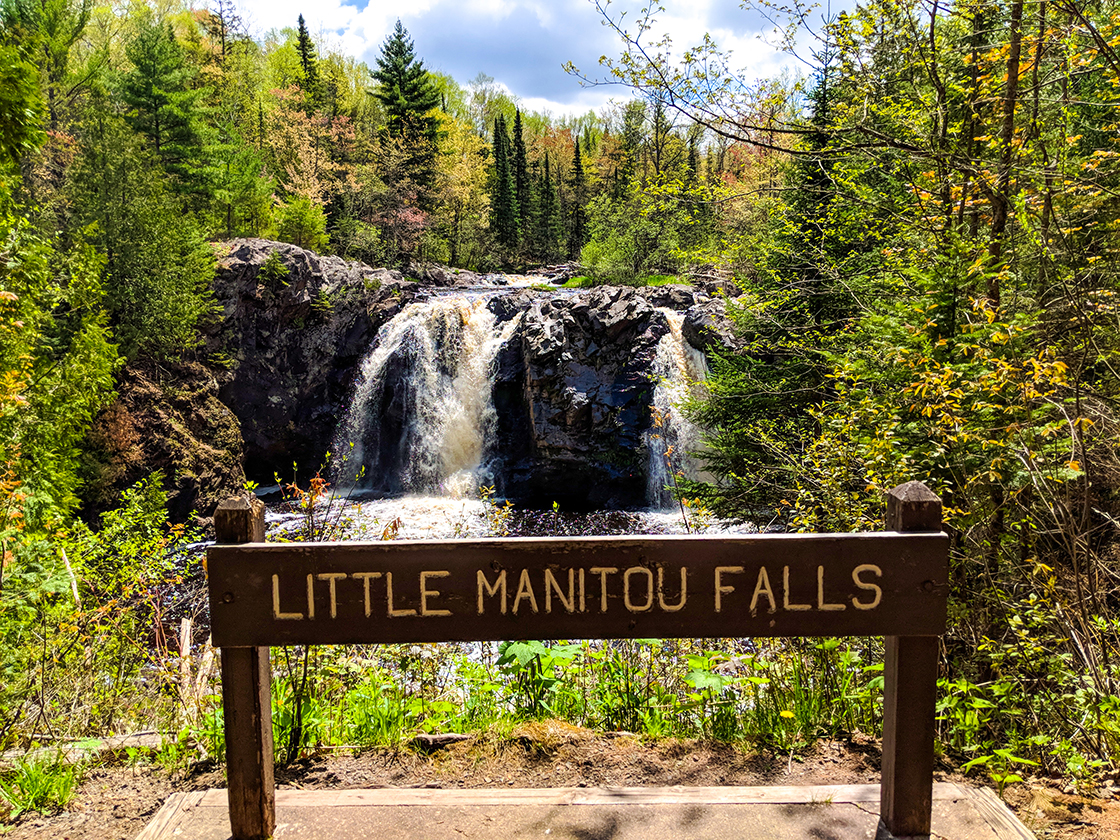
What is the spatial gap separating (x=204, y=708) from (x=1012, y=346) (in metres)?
4.82

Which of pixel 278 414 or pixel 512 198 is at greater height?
pixel 512 198

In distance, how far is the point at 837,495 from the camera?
13.5 ft

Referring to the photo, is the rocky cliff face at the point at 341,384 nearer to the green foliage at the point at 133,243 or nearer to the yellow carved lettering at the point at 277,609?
the green foliage at the point at 133,243

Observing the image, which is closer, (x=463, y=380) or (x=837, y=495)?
(x=837, y=495)

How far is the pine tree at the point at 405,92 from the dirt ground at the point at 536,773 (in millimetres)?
33521

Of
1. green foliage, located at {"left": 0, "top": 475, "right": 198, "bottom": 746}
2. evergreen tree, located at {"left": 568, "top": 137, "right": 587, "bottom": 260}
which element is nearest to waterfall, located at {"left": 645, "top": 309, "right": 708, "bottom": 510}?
green foliage, located at {"left": 0, "top": 475, "right": 198, "bottom": 746}

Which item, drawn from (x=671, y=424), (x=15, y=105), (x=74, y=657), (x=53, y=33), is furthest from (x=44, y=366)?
(x=671, y=424)

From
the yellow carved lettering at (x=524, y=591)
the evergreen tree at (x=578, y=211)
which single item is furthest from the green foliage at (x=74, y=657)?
the evergreen tree at (x=578, y=211)

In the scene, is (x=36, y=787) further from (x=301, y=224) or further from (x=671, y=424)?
(x=301, y=224)

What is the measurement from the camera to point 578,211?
144 ft

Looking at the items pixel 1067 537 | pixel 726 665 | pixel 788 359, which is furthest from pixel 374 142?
pixel 1067 537

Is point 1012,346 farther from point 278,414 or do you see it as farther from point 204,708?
point 278,414

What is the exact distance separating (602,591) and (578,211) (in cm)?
4459

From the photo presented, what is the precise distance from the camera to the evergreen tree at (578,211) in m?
42.7
